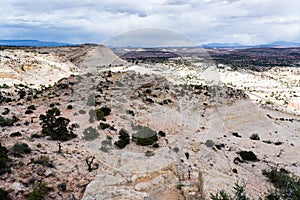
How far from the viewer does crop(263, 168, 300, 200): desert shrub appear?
10.8 m

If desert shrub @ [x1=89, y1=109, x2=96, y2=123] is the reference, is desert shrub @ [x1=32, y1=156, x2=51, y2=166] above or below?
above

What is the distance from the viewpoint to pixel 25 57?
5162 centimetres

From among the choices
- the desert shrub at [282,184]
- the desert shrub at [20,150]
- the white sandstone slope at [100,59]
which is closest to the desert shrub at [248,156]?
the desert shrub at [282,184]

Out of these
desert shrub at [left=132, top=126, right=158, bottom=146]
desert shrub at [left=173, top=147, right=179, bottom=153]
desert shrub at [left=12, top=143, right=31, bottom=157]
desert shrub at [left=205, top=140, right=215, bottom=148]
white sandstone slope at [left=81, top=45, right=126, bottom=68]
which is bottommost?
desert shrub at [left=205, top=140, right=215, bottom=148]

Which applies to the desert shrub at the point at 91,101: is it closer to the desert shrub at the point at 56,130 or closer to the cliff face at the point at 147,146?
the cliff face at the point at 147,146

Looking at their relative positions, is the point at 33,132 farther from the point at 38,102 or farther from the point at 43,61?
the point at 43,61

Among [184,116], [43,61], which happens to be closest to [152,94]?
[184,116]

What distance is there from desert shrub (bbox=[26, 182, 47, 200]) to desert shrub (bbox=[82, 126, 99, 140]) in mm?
5837

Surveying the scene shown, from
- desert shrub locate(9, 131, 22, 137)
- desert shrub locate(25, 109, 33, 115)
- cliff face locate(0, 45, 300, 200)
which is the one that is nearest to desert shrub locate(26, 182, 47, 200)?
cliff face locate(0, 45, 300, 200)

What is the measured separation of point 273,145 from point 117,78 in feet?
62.4

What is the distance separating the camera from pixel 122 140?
15.9 meters

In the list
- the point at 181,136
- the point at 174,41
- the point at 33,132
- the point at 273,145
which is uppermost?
the point at 174,41

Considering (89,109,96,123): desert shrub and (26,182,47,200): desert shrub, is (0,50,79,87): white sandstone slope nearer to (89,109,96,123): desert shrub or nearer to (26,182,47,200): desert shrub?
(89,109,96,123): desert shrub

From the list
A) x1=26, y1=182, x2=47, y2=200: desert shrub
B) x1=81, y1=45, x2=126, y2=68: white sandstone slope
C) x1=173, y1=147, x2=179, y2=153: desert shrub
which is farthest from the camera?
x1=81, y1=45, x2=126, y2=68: white sandstone slope
